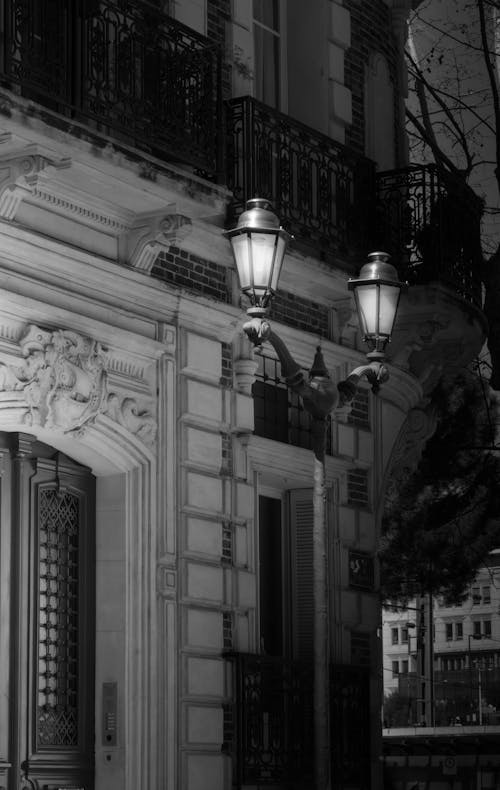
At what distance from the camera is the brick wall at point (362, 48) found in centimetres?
1866

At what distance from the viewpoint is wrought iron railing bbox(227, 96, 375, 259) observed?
1609cm

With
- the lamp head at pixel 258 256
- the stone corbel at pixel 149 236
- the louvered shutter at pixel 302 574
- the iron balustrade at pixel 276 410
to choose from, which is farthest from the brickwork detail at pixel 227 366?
the lamp head at pixel 258 256

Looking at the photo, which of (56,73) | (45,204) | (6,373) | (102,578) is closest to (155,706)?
(102,578)

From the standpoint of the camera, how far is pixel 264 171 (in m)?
16.3

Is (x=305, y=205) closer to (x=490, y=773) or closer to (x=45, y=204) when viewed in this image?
(x=45, y=204)

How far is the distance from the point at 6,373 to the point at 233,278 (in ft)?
10.8

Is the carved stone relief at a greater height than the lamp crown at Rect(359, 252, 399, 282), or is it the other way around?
the lamp crown at Rect(359, 252, 399, 282)

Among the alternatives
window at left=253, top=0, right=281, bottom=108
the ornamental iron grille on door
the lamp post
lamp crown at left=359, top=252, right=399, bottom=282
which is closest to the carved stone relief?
the ornamental iron grille on door

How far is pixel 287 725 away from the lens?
15.8 metres

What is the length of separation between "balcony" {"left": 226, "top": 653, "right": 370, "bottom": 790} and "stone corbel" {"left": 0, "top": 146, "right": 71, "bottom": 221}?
14.1 ft

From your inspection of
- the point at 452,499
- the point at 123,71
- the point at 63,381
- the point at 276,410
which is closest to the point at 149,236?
the point at 123,71

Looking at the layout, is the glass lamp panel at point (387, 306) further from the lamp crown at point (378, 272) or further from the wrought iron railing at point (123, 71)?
the wrought iron railing at point (123, 71)

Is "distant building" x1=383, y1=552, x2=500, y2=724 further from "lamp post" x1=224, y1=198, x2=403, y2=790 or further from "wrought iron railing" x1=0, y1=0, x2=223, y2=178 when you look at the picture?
"lamp post" x1=224, y1=198, x2=403, y2=790

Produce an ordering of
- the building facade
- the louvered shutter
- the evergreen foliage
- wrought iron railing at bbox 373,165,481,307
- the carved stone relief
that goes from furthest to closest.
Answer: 1. the evergreen foliage
2. wrought iron railing at bbox 373,165,481,307
3. the louvered shutter
4. the building facade
5. the carved stone relief
